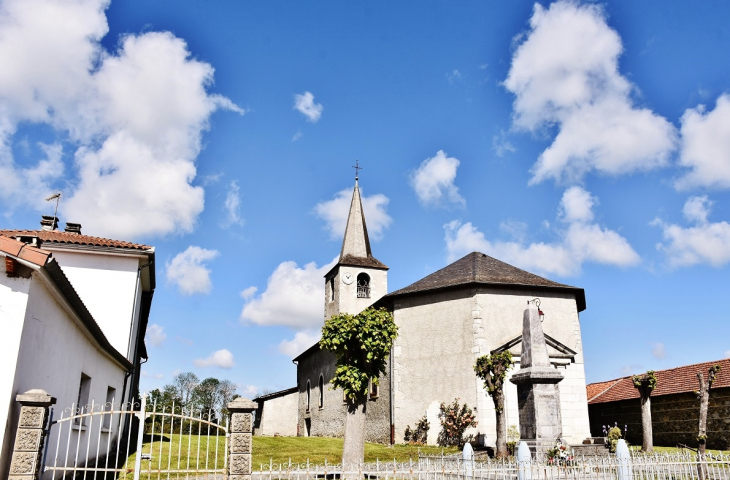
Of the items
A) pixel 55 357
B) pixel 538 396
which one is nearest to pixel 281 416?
pixel 538 396

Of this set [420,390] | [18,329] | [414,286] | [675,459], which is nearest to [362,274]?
[414,286]

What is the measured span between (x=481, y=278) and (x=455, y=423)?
685 centimetres

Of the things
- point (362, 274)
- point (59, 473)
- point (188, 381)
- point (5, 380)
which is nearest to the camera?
point (5, 380)

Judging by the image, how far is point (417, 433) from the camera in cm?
2469

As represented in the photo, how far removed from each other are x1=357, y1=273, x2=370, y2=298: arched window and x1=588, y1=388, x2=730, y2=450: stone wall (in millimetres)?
15989

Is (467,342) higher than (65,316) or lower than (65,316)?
higher

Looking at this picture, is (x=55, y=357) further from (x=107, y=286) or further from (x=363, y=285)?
→ (x=363, y=285)

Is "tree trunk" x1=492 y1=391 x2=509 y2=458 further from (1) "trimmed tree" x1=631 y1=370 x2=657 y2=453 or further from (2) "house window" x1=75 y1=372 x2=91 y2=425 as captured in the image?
(2) "house window" x1=75 y1=372 x2=91 y2=425

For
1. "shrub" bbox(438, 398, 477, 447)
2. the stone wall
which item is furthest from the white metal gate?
the stone wall

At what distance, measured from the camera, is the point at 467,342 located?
81.4 ft

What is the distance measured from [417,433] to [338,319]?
1114 cm

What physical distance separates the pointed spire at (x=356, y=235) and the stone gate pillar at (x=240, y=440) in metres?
29.2

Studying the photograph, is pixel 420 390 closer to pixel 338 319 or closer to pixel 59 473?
pixel 338 319

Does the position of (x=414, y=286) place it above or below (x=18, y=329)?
above
